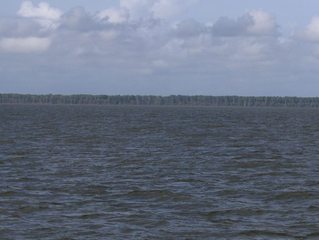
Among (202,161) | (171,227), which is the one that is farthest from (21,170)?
(171,227)

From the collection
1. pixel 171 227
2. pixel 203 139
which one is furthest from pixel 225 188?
pixel 203 139

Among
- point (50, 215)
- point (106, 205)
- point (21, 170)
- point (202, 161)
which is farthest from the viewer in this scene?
point (202, 161)

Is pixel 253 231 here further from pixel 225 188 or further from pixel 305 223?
pixel 225 188

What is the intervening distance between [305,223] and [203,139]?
34.3m

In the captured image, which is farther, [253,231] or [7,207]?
[7,207]

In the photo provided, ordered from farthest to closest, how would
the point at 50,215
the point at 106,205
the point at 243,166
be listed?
the point at 243,166 → the point at 106,205 → the point at 50,215

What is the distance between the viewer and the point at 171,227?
17.4m

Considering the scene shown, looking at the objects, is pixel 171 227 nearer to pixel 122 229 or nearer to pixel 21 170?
pixel 122 229

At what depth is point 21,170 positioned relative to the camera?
29219 millimetres

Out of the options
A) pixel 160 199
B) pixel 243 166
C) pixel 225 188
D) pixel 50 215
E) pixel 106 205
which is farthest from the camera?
pixel 243 166

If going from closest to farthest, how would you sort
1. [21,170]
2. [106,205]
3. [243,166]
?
[106,205]
[21,170]
[243,166]

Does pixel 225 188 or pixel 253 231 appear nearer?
pixel 253 231

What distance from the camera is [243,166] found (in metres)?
31.4

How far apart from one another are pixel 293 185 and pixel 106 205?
7.72 metres
